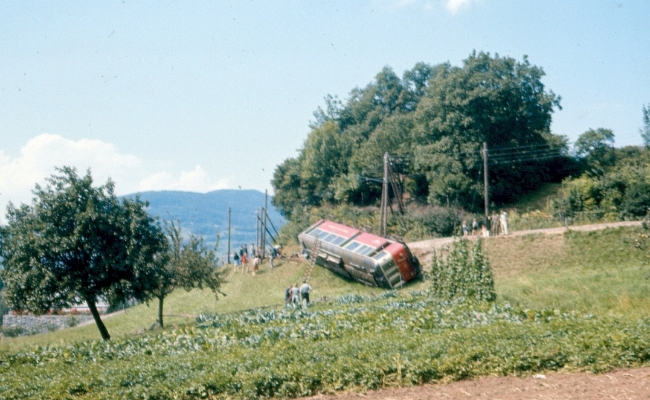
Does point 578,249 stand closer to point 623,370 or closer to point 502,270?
point 502,270

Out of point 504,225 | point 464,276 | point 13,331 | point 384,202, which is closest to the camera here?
point 464,276

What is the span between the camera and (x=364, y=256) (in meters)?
35.6

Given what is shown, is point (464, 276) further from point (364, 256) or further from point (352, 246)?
point (352, 246)

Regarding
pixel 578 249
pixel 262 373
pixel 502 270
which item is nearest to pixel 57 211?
pixel 262 373

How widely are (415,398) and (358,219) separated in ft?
146

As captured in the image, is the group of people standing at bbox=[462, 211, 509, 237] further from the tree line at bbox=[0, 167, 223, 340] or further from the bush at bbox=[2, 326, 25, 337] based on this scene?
the bush at bbox=[2, 326, 25, 337]

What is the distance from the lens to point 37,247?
833 inches

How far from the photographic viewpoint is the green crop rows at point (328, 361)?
1018cm

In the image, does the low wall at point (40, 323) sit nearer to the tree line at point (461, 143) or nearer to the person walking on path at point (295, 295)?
the person walking on path at point (295, 295)

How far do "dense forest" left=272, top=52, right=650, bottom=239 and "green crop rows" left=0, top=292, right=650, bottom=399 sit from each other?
108 ft

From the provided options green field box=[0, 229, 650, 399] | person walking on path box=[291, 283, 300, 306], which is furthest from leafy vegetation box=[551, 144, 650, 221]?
person walking on path box=[291, 283, 300, 306]

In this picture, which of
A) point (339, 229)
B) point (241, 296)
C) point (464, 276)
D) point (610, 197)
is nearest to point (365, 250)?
point (339, 229)

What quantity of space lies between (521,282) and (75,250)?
64.1ft

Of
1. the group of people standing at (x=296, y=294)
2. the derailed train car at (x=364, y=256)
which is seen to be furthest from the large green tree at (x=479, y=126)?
the group of people standing at (x=296, y=294)
